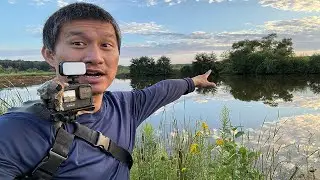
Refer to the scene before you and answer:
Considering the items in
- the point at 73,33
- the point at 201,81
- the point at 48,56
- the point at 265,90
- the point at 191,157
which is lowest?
the point at 265,90

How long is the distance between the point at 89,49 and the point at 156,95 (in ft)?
2.82

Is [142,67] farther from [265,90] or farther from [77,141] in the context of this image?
[77,141]

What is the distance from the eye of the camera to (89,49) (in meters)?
2.02

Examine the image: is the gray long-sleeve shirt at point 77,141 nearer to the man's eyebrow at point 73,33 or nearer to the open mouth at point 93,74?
the open mouth at point 93,74

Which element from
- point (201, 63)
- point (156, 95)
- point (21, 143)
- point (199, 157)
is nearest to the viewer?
point (21, 143)

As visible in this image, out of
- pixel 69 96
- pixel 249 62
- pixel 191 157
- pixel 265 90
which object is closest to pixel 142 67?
pixel 249 62

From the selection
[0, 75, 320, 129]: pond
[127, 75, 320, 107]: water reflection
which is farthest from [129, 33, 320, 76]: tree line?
[0, 75, 320, 129]: pond

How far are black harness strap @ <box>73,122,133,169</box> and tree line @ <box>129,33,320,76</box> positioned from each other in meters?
70.1

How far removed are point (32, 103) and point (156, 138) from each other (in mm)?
4593

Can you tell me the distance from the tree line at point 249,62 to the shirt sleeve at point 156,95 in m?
69.1

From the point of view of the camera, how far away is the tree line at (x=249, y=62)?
234 feet

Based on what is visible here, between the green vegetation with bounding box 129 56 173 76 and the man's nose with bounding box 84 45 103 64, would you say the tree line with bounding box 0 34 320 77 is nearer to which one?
the green vegetation with bounding box 129 56 173 76

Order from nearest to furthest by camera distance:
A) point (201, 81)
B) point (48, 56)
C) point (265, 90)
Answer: point (48, 56) < point (201, 81) < point (265, 90)

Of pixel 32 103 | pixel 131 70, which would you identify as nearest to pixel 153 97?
pixel 32 103
